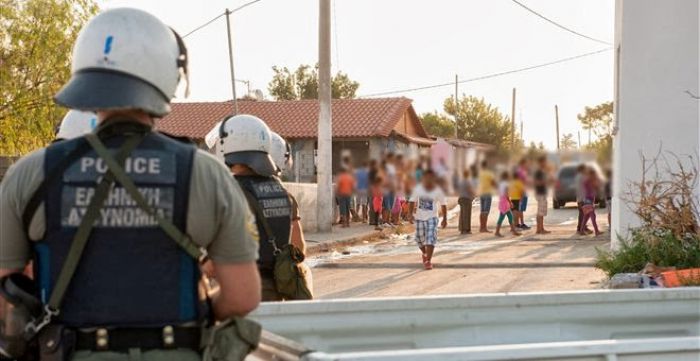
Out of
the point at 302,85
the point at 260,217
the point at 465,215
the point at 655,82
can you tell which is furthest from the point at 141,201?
the point at 302,85

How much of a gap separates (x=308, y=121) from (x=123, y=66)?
3040 centimetres

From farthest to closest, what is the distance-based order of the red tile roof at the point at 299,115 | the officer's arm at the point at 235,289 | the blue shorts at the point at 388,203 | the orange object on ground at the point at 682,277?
1. the red tile roof at the point at 299,115
2. the blue shorts at the point at 388,203
3. the orange object on ground at the point at 682,277
4. the officer's arm at the point at 235,289

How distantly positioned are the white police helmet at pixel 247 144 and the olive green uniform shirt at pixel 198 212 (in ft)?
8.37

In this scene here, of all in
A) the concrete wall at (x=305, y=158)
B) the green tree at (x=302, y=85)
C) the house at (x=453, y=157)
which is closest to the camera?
the house at (x=453, y=157)

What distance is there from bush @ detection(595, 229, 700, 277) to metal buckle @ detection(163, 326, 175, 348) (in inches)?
287

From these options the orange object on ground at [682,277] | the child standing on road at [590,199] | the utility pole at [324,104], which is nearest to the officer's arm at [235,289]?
the child standing on road at [590,199]

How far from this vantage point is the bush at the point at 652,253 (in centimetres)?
894

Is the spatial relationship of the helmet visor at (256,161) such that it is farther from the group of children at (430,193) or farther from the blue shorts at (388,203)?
the blue shorts at (388,203)

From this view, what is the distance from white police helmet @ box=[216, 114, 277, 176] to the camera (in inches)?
196

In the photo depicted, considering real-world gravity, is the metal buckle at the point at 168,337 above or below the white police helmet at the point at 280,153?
below

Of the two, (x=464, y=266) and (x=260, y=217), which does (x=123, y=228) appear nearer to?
(x=260, y=217)

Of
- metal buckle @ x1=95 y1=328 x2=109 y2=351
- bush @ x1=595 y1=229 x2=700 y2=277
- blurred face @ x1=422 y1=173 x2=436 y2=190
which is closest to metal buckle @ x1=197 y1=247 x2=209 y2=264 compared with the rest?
metal buckle @ x1=95 y1=328 x2=109 y2=351

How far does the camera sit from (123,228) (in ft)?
7.48

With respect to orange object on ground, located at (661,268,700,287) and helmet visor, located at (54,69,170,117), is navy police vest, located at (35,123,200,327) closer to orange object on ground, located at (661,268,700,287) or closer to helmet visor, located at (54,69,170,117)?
helmet visor, located at (54,69,170,117)
